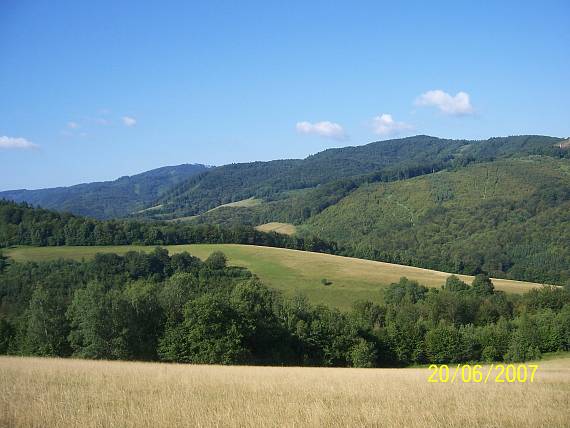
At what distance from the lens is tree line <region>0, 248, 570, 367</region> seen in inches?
1652

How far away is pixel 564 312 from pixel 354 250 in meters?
94.2

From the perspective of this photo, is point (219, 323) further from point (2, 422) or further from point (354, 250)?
point (354, 250)

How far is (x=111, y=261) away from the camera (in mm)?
101750

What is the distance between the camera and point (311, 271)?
108812mm

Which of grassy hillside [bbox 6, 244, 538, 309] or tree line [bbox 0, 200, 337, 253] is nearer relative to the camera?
grassy hillside [bbox 6, 244, 538, 309]

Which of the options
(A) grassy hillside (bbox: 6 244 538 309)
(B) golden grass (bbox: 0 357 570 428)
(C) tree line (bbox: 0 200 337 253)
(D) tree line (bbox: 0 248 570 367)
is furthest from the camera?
(C) tree line (bbox: 0 200 337 253)

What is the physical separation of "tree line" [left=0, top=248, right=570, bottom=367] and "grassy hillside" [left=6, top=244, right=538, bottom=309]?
7708mm

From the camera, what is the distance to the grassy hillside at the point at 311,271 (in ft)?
312

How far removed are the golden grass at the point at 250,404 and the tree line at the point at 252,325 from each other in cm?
2577
